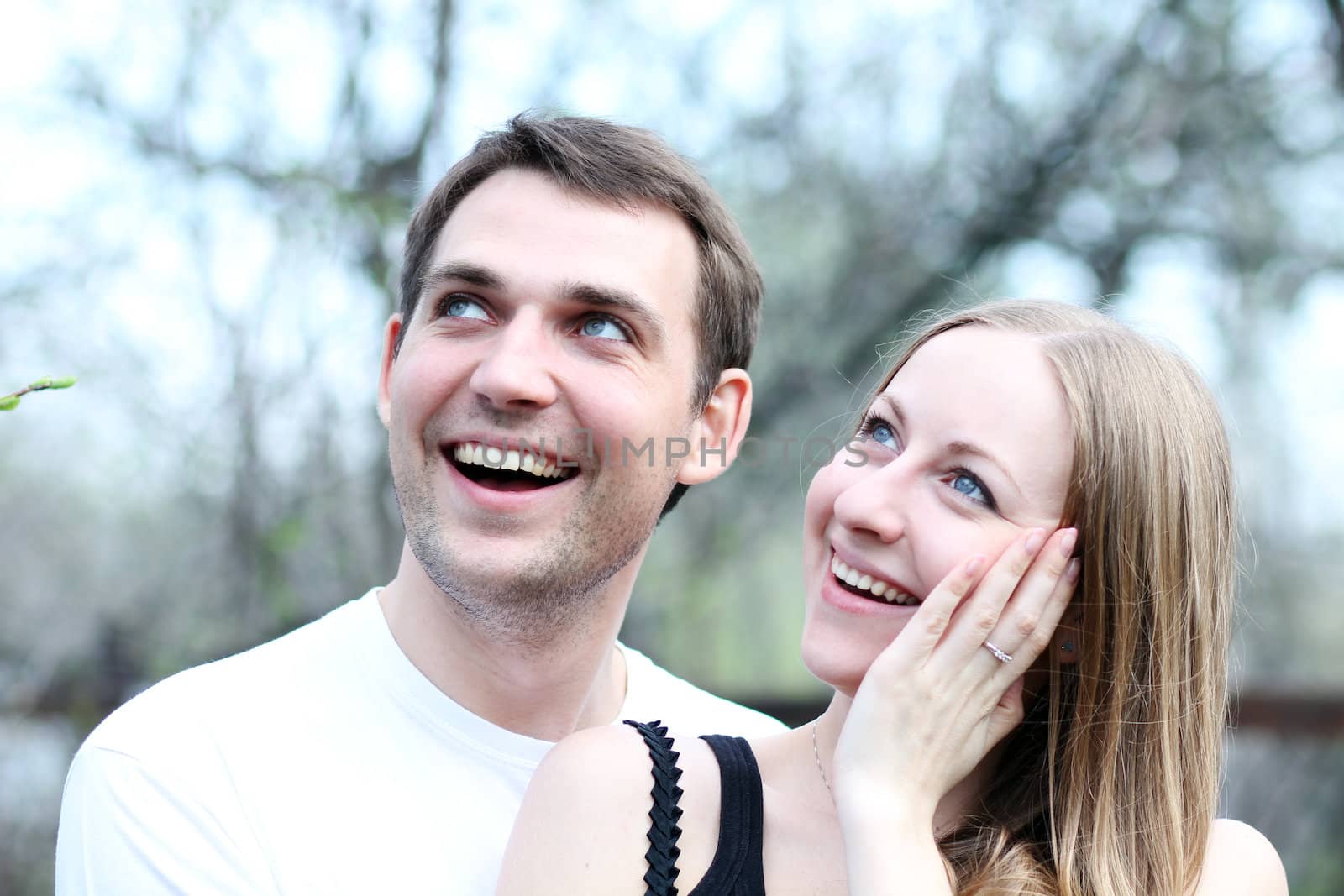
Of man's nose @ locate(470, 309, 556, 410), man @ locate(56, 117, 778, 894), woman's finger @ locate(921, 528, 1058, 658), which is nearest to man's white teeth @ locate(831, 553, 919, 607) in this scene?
woman's finger @ locate(921, 528, 1058, 658)

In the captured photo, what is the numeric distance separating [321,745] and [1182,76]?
4.93 meters

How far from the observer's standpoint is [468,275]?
2232 mm

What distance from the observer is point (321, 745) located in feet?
6.87

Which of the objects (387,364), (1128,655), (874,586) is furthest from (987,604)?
(387,364)

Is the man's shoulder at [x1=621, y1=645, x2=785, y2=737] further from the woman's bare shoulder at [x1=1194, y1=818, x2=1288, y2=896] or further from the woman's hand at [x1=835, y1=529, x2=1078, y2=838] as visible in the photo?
the woman's bare shoulder at [x1=1194, y1=818, x2=1288, y2=896]

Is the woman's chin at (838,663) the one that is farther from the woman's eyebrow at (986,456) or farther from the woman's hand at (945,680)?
the woman's eyebrow at (986,456)

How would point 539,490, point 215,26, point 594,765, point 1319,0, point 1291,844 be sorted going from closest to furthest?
point 594,765
point 539,490
point 215,26
point 1319,0
point 1291,844

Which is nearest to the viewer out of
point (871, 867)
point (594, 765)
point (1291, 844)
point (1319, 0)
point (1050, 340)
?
point (871, 867)

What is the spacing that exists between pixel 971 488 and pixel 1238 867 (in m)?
0.81

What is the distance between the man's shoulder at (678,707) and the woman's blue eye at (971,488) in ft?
3.29

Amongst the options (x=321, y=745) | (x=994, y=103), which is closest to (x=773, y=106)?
(x=994, y=103)

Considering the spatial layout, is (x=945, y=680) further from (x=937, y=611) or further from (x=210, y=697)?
(x=210, y=697)

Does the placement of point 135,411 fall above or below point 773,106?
below

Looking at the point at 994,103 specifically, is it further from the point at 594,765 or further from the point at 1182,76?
the point at 594,765
